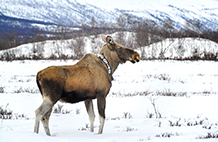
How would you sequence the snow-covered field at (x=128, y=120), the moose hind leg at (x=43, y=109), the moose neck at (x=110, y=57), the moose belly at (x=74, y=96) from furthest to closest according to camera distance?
the moose neck at (x=110, y=57) → the moose belly at (x=74, y=96) → the snow-covered field at (x=128, y=120) → the moose hind leg at (x=43, y=109)

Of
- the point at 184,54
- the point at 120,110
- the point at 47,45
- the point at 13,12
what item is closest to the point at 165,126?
the point at 120,110

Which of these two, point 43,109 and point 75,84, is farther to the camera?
point 75,84

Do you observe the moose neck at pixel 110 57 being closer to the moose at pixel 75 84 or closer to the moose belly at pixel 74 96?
the moose at pixel 75 84

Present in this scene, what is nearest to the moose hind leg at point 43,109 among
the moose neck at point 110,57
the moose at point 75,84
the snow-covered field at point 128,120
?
the moose at point 75,84

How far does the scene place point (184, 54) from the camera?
45.2 m

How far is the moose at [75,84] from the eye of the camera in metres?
3.91

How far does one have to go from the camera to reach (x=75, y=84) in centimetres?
411

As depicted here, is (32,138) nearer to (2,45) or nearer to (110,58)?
(110,58)

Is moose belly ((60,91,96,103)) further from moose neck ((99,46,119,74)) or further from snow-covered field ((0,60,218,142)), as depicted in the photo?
moose neck ((99,46,119,74))

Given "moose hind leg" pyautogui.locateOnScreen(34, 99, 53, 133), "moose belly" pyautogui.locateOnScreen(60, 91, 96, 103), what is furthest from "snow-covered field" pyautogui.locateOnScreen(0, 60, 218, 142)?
"moose belly" pyautogui.locateOnScreen(60, 91, 96, 103)

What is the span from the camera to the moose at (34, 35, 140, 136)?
3.91 m

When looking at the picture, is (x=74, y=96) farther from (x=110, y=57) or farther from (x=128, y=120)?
(x=128, y=120)

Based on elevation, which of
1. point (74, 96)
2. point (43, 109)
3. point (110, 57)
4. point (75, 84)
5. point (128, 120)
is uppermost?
point (110, 57)

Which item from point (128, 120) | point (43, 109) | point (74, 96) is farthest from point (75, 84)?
point (128, 120)
